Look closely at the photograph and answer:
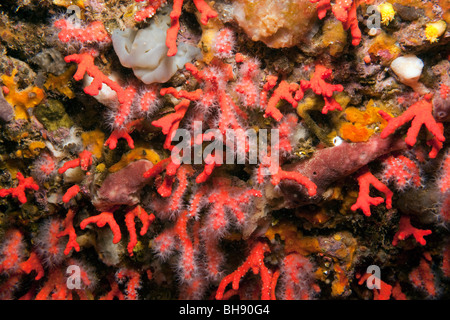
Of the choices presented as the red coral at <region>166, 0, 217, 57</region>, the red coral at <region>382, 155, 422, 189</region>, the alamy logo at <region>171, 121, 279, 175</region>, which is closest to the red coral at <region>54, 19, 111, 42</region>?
the red coral at <region>166, 0, 217, 57</region>

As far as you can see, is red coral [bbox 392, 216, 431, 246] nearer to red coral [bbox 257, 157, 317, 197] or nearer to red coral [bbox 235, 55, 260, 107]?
red coral [bbox 257, 157, 317, 197]

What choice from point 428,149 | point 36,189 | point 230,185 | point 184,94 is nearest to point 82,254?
point 36,189

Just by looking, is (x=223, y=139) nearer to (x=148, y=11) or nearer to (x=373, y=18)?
(x=148, y=11)

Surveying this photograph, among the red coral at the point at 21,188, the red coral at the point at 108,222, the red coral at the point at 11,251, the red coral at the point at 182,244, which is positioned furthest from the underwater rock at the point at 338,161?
the red coral at the point at 11,251

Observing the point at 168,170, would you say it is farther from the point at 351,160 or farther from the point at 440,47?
the point at 440,47

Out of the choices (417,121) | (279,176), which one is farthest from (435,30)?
(279,176)

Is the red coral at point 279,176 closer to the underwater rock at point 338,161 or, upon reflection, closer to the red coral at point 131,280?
the underwater rock at point 338,161
